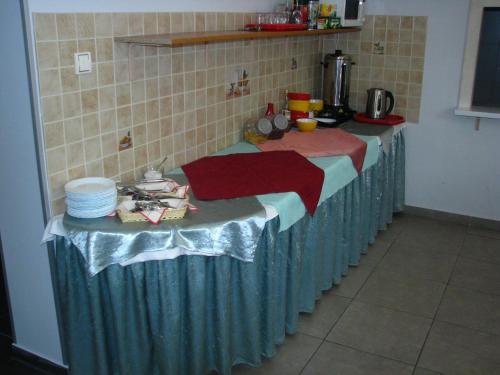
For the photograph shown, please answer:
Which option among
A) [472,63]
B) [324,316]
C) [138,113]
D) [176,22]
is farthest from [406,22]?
[138,113]

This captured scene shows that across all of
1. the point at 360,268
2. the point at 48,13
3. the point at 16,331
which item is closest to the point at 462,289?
the point at 360,268

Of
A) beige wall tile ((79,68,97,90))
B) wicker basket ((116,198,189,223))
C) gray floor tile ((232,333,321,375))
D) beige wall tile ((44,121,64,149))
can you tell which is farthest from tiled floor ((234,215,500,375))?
beige wall tile ((79,68,97,90))

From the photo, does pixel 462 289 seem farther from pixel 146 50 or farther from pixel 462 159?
pixel 146 50

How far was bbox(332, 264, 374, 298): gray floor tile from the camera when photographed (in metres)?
3.15

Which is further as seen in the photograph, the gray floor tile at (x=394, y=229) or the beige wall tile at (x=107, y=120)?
the gray floor tile at (x=394, y=229)

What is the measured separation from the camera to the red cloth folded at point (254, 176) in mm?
2420

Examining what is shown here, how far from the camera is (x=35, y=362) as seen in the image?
2455 millimetres

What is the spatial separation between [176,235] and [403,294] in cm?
172

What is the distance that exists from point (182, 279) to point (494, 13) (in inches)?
132

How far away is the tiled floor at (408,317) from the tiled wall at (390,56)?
1097mm

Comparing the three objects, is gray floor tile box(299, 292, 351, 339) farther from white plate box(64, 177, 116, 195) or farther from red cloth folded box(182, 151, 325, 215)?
white plate box(64, 177, 116, 195)

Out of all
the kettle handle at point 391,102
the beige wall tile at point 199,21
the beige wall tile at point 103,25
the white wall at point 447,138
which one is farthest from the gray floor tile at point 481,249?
the beige wall tile at point 103,25

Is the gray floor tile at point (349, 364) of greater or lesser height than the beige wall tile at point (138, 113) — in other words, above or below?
below

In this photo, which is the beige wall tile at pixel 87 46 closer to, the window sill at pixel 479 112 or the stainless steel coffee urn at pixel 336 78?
the stainless steel coffee urn at pixel 336 78
